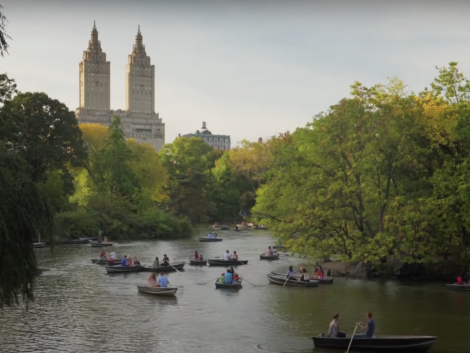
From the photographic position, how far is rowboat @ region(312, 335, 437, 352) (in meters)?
21.9

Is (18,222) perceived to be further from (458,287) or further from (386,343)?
(458,287)

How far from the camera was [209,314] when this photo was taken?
28.8 m

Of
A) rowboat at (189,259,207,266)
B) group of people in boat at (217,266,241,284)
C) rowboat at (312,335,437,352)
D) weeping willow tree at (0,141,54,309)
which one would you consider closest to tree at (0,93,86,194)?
rowboat at (189,259,207,266)

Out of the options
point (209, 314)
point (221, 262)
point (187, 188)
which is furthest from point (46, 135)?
point (209, 314)

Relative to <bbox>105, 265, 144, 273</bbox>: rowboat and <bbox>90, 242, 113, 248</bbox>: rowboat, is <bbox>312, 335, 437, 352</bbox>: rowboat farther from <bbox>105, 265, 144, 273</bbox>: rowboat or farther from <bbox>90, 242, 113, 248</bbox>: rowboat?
<bbox>90, 242, 113, 248</bbox>: rowboat

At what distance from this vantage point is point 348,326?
2650cm

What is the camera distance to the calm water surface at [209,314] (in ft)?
Answer: 78.2

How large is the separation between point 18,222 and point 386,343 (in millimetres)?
12491

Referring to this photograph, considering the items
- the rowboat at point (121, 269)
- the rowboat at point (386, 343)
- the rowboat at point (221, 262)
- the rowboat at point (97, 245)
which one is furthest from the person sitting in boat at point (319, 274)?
the rowboat at point (97, 245)

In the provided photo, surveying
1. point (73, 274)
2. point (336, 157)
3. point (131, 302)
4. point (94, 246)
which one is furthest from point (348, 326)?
point (94, 246)

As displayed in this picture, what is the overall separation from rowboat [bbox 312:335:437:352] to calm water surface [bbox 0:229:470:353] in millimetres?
911

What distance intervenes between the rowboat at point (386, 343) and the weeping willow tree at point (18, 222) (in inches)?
412

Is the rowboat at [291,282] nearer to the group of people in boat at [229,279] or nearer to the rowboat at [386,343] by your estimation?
the group of people in boat at [229,279]

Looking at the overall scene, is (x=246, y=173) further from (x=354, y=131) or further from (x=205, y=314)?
(x=205, y=314)
